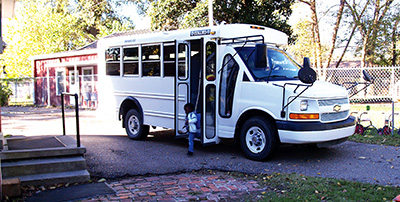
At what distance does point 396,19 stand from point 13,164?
24.6 meters

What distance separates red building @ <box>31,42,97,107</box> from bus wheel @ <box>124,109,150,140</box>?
40.1 feet

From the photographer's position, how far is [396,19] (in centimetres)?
2414

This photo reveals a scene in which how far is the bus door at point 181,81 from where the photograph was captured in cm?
827

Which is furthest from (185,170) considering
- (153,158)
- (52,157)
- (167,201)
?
(52,157)

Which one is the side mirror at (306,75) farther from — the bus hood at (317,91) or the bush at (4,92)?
the bush at (4,92)

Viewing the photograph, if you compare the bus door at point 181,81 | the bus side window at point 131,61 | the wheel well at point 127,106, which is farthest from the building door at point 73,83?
the bus door at point 181,81

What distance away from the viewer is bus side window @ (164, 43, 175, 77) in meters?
8.63

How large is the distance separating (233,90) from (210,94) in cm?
54

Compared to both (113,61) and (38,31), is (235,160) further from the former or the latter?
(38,31)

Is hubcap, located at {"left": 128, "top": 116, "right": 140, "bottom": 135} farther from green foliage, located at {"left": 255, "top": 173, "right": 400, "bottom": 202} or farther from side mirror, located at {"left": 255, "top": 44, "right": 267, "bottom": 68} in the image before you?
green foliage, located at {"left": 255, "top": 173, "right": 400, "bottom": 202}

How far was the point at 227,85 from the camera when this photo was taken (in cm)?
766

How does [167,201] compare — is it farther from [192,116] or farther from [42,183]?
[192,116]

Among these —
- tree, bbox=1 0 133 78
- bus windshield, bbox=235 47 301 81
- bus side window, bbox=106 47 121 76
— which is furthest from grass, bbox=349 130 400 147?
tree, bbox=1 0 133 78

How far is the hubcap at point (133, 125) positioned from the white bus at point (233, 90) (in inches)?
1.0
